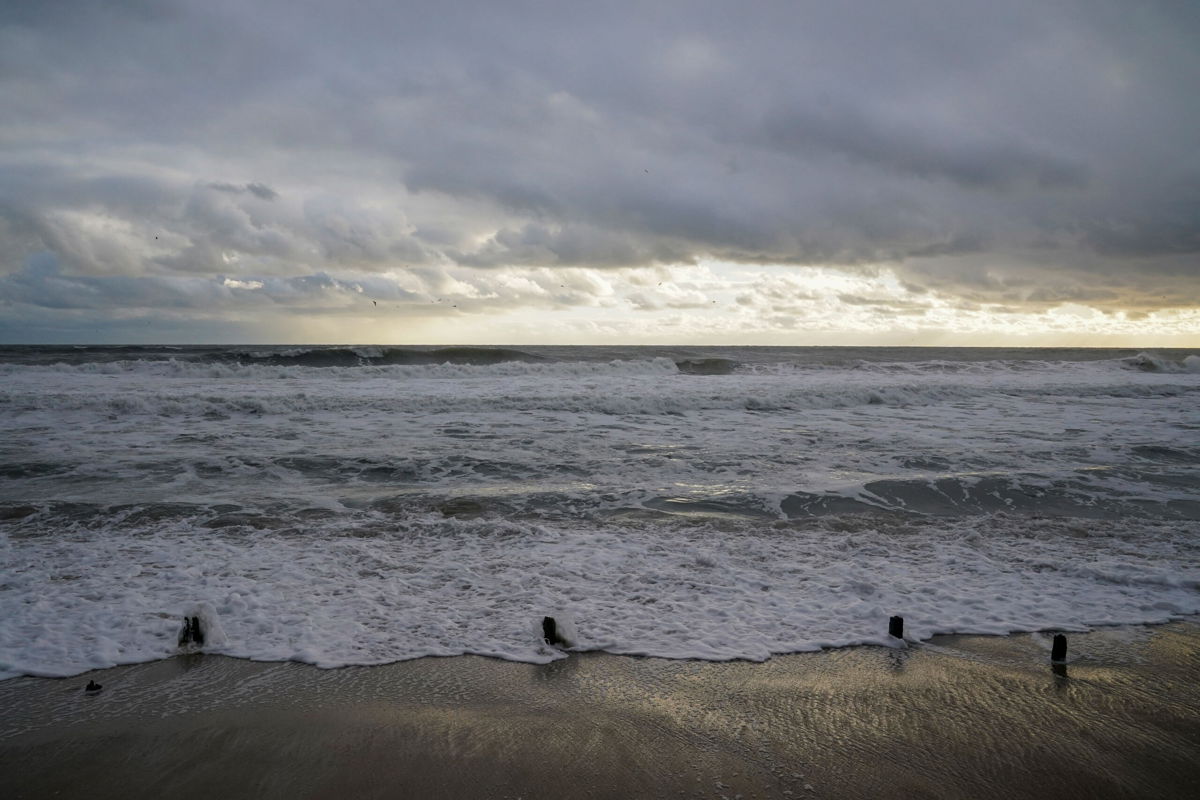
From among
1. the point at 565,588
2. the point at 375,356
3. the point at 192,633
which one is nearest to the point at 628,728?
the point at 565,588

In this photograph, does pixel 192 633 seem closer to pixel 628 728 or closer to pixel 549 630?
pixel 549 630

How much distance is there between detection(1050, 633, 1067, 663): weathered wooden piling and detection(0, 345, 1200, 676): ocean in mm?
523

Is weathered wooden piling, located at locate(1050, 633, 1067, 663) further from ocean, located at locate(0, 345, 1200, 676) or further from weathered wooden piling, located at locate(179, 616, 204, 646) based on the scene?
weathered wooden piling, located at locate(179, 616, 204, 646)

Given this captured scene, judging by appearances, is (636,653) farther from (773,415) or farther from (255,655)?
(773,415)

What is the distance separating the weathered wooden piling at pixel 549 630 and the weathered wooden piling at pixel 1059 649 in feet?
10.3

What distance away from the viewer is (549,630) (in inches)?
178

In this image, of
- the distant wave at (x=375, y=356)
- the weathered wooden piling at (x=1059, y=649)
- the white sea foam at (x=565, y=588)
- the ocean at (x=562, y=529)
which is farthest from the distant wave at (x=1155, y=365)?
the weathered wooden piling at (x=1059, y=649)

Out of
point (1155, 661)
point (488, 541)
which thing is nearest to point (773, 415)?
point (488, 541)

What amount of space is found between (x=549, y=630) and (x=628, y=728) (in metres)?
1.09

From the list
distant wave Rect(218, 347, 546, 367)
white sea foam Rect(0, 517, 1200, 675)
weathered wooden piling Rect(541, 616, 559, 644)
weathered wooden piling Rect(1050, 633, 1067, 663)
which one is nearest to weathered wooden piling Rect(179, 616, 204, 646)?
white sea foam Rect(0, 517, 1200, 675)

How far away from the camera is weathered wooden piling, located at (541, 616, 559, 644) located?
4.49 meters

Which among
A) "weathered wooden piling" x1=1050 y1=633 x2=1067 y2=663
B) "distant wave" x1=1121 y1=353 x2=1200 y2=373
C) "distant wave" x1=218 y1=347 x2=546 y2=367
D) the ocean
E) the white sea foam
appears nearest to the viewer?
"weathered wooden piling" x1=1050 y1=633 x2=1067 y2=663

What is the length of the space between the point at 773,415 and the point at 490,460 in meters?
9.11

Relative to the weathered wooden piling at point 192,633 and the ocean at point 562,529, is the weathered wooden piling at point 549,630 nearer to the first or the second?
the ocean at point 562,529
